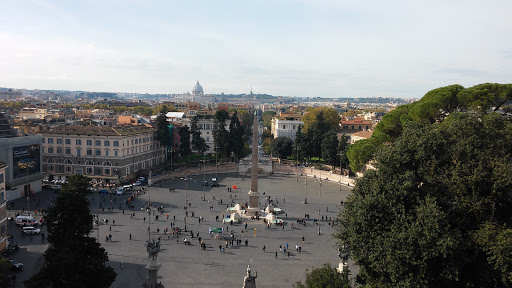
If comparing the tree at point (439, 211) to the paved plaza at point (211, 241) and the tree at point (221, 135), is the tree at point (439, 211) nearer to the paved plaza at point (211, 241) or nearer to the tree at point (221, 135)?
the paved plaza at point (211, 241)

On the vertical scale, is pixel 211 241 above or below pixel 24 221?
below

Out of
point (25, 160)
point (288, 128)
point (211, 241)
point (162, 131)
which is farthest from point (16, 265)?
point (288, 128)

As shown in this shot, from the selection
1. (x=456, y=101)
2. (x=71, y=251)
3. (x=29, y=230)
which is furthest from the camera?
(x=29, y=230)

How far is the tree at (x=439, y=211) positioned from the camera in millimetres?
13766

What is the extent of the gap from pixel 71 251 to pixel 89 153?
33.8m

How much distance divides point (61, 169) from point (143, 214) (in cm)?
1935

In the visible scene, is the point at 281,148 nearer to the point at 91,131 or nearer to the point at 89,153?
the point at 91,131

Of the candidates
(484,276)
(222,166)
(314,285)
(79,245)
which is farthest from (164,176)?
(484,276)

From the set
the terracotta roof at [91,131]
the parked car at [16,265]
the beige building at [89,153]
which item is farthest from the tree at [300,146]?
the parked car at [16,265]

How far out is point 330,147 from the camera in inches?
2259

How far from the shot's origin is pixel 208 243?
28031 millimetres

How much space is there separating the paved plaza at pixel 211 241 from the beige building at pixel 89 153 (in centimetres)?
550

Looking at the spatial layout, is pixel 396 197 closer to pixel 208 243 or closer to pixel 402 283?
pixel 402 283

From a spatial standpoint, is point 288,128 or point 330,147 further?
point 288,128
